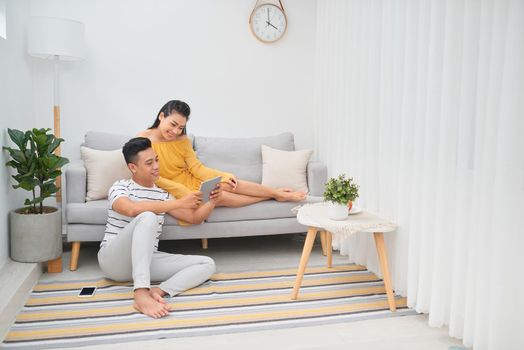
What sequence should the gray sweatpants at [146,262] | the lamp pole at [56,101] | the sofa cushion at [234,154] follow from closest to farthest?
the gray sweatpants at [146,262] → the lamp pole at [56,101] → the sofa cushion at [234,154]

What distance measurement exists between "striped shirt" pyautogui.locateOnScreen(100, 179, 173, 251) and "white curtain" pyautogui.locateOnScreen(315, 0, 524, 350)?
4.57ft

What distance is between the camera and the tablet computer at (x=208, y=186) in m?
3.00

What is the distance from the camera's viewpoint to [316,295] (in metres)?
2.83

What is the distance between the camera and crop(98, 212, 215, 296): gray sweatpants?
2.61m

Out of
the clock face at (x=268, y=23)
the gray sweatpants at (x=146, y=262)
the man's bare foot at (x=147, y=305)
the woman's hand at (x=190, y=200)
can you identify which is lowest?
the man's bare foot at (x=147, y=305)

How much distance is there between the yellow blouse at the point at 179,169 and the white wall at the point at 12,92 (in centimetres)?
92

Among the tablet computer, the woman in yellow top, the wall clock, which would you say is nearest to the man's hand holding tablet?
the tablet computer

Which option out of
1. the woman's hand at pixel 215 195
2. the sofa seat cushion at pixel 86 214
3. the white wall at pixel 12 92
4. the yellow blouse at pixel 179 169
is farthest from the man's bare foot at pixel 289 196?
the white wall at pixel 12 92

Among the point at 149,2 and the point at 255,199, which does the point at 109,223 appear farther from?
the point at 149,2

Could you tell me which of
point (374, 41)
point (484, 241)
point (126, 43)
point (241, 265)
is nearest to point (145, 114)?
point (126, 43)

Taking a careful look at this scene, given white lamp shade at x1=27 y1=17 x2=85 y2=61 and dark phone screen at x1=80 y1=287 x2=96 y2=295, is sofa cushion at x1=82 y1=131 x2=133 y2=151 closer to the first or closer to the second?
white lamp shade at x1=27 y1=17 x2=85 y2=61

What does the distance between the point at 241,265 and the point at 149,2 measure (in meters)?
2.33

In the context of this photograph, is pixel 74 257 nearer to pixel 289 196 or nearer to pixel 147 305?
pixel 147 305

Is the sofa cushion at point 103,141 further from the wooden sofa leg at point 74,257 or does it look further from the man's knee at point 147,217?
the man's knee at point 147,217
